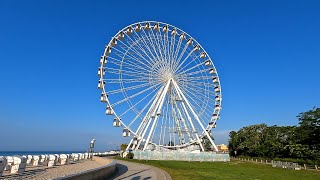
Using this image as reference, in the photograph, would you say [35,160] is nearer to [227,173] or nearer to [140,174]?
[140,174]

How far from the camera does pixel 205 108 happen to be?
148 ft

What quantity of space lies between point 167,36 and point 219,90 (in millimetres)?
11399

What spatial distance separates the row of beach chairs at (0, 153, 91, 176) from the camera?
1631 centimetres

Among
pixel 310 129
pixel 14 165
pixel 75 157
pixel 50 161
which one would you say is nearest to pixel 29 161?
pixel 50 161

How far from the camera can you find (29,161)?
885 inches

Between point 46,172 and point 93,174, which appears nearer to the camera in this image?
point 93,174

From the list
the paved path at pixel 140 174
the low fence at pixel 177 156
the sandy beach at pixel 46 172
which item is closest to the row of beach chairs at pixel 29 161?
the sandy beach at pixel 46 172

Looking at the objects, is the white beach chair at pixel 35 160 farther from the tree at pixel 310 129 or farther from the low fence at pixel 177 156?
the tree at pixel 310 129

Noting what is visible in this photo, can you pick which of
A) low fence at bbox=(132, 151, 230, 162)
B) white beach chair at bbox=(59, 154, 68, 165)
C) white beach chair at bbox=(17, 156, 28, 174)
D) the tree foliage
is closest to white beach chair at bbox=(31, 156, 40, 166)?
white beach chair at bbox=(59, 154, 68, 165)

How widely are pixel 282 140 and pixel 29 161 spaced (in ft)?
178

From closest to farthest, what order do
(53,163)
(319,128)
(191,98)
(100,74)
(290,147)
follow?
1. (53,163)
2. (100,74)
3. (191,98)
4. (319,128)
5. (290,147)

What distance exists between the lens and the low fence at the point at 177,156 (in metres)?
41.8

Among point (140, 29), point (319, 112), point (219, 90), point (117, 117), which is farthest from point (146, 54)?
point (319, 112)

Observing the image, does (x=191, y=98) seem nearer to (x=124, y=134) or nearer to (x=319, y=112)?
(x=124, y=134)
